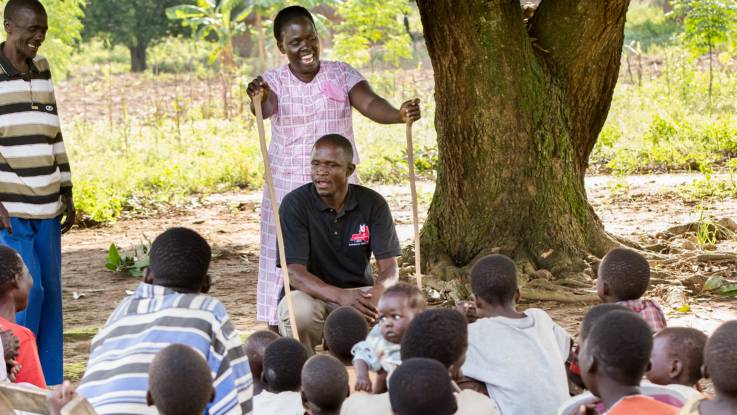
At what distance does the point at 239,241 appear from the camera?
27.8ft

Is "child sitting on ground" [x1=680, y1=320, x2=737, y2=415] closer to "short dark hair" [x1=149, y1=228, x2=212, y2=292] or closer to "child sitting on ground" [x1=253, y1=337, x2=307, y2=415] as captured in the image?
"child sitting on ground" [x1=253, y1=337, x2=307, y2=415]

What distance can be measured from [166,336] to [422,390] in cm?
76

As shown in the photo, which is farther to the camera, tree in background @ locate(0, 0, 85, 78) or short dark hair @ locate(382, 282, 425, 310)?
tree in background @ locate(0, 0, 85, 78)

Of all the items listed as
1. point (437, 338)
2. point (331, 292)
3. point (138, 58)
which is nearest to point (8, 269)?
point (331, 292)

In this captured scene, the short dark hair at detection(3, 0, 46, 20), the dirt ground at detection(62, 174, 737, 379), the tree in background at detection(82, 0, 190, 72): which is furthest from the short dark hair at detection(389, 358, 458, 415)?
the tree in background at detection(82, 0, 190, 72)

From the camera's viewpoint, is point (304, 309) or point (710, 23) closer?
point (304, 309)

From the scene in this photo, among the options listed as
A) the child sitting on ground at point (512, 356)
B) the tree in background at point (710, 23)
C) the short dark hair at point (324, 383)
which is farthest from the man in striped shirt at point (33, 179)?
the tree in background at point (710, 23)

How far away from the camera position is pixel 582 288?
5.91 meters

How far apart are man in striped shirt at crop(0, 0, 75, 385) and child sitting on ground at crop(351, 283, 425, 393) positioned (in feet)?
5.82

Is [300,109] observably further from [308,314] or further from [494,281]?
[494,281]

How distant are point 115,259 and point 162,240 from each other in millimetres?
4735

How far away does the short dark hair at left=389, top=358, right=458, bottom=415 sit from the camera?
2.38m

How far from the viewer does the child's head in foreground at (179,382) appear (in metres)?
2.43

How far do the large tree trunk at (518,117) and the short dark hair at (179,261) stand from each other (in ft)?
11.7
